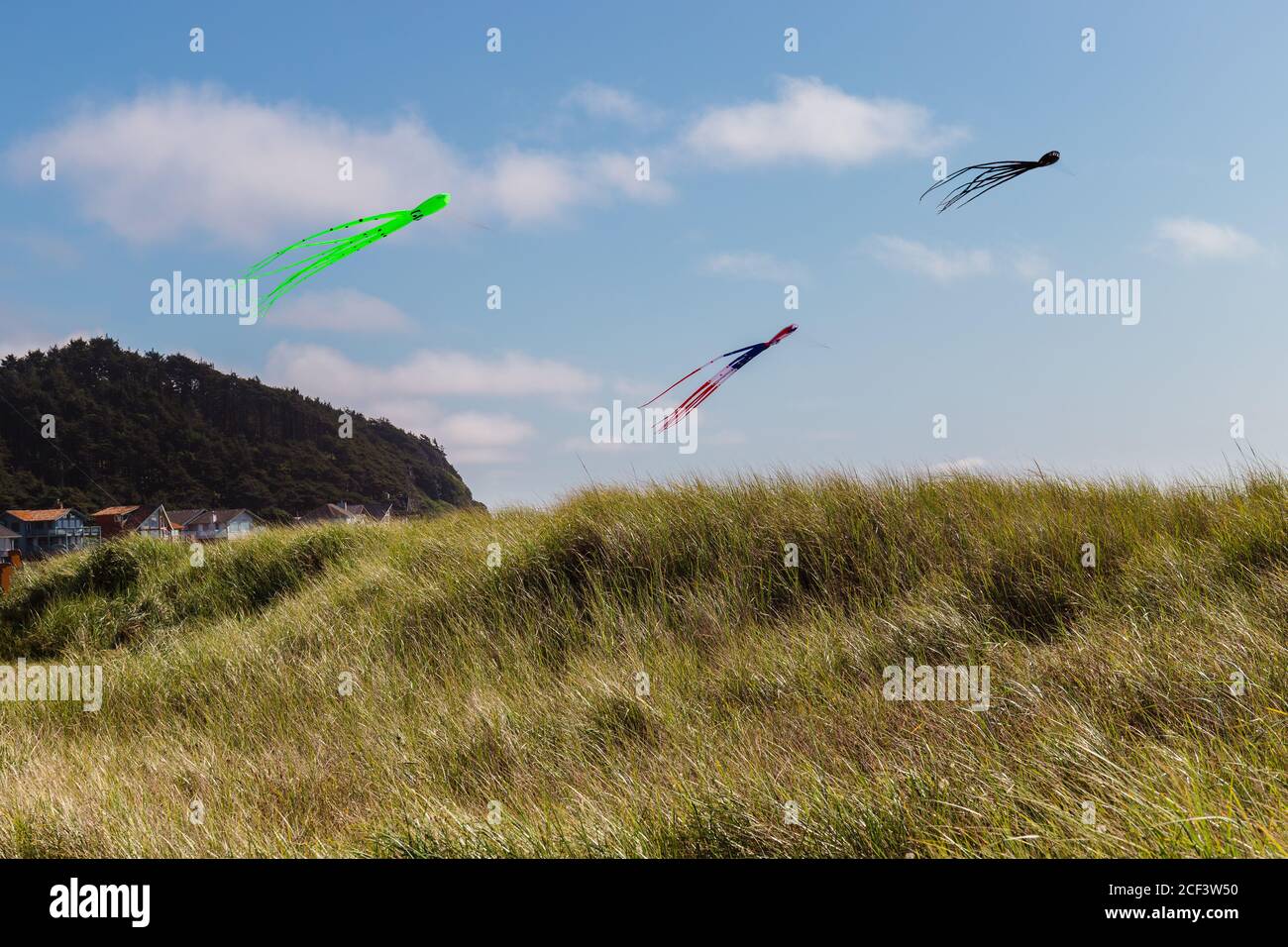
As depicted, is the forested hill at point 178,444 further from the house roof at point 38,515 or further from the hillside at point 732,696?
the hillside at point 732,696

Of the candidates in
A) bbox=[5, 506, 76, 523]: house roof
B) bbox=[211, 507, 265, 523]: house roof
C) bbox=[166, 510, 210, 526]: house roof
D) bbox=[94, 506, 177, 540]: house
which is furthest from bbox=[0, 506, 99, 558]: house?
bbox=[211, 507, 265, 523]: house roof

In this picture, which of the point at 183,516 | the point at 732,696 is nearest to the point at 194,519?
the point at 183,516

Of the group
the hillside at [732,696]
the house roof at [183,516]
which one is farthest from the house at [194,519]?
the hillside at [732,696]

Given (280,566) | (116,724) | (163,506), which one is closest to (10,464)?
(163,506)

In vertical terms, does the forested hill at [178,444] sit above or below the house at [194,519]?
above

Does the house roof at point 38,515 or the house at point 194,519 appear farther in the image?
the house roof at point 38,515

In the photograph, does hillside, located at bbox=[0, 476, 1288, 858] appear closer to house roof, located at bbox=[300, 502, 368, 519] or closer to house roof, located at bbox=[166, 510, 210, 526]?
house roof, located at bbox=[300, 502, 368, 519]
